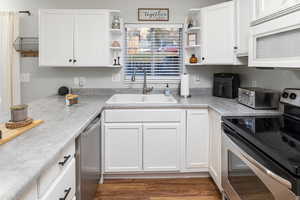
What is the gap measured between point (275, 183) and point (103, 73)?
2599mm

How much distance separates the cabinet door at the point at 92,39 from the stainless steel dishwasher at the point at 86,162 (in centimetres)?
98

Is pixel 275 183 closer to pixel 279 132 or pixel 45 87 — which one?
pixel 279 132

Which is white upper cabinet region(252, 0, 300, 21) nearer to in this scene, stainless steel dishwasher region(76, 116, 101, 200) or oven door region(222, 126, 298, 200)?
oven door region(222, 126, 298, 200)

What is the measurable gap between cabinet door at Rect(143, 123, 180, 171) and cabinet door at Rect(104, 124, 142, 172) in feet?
0.27

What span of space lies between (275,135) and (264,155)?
24 cm

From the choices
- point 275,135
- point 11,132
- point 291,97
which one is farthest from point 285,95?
point 11,132

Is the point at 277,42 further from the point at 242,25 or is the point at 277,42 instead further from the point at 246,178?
the point at 246,178

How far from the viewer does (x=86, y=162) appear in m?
1.88

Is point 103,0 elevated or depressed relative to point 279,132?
elevated

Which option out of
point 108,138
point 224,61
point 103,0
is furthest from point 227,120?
point 103,0

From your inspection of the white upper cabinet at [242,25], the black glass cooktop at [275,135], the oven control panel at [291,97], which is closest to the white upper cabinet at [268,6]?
the white upper cabinet at [242,25]

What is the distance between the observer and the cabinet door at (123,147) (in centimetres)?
264

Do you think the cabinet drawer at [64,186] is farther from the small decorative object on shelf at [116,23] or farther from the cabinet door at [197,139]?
the small decorative object on shelf at [116,23]

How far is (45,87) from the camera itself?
11.1ft
